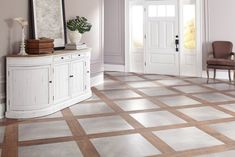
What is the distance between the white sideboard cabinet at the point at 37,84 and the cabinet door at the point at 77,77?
7.4 inches

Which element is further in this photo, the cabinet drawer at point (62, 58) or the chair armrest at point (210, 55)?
the chair armrest at point (210, 55)

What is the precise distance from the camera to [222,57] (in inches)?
344

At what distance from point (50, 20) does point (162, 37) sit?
14.7 feet

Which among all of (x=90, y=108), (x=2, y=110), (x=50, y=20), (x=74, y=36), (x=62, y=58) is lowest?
(x=90, y=108)

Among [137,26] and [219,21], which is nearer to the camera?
[219,21]

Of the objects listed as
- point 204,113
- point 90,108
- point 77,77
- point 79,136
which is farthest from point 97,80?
point 79,136

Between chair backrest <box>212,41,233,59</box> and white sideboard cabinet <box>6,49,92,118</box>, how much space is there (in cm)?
449

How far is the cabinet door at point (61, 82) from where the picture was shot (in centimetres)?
557

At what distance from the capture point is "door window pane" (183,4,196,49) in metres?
9.25

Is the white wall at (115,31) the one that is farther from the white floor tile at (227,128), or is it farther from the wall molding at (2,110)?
the white floor tile at (227,128)

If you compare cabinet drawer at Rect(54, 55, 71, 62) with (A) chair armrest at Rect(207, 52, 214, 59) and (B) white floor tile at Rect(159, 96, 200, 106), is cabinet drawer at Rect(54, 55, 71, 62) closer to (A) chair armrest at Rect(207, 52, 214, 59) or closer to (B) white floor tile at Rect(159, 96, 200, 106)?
(B) white floor tile at Rect(159, 96, 200, 106)

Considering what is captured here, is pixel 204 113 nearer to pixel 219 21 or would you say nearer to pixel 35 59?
pixel 35 59

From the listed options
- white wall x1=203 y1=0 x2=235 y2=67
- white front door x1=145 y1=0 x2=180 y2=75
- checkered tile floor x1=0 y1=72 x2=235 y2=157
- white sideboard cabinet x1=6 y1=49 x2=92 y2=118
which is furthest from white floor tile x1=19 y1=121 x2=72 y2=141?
white wall x1=203 y1=0 x2=235 y2=67

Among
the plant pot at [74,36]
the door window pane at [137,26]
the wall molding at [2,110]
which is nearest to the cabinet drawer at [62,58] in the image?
the plant pot at [74,36]
